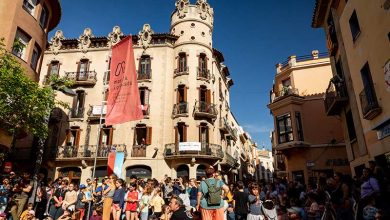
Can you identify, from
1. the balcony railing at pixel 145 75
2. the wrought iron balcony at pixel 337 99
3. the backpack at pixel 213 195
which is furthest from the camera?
the balcony railing at pixel 145 75

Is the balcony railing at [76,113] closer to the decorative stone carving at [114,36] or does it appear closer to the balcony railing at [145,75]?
the balcony railing at [145,75]

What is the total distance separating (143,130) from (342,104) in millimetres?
16668

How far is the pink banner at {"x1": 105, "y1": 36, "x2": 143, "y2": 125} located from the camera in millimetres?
11109

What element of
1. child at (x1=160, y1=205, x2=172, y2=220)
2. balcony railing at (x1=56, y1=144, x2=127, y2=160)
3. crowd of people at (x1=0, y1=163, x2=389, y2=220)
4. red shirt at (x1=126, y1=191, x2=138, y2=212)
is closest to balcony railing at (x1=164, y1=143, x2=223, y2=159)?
balcony railing at (x1=56, y1=144, x2=127, y2=160)

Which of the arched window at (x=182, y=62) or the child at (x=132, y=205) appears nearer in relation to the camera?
the child at (x=132, y=205)

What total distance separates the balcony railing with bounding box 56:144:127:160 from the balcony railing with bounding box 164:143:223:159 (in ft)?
13.1

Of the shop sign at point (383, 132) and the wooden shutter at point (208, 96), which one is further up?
the wooden shutter at point (208, 96)

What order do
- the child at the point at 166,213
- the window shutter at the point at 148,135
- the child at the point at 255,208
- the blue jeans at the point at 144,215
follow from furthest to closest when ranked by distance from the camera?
1. the window shutter at the point at 148,135
2. the blue jeans at the point at 144,215
3. the child at the point at 166,213
4. the child at the point at 255,208

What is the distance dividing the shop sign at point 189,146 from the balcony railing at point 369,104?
1365 centimetres

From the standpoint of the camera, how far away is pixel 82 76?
28.1m

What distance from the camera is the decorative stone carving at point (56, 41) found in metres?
29.4

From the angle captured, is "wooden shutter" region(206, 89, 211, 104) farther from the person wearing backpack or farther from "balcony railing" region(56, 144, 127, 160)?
the person wearing backpack

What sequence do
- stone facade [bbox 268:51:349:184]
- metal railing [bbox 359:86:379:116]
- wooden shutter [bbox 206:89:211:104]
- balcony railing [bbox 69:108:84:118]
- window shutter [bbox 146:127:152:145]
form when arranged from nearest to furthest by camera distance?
metal railing [bbox 359:86:379:116] < stone facade [bbox 268:51:349:184] < window shutter [bbox 146:127:152:145] < balcony railing [bbox 69:108:84:118] < wooden shutter [bbox 206:89:211:104]

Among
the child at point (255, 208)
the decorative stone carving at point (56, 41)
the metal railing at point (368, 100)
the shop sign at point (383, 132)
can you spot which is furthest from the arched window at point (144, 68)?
the shop sign at point (383, 132)
